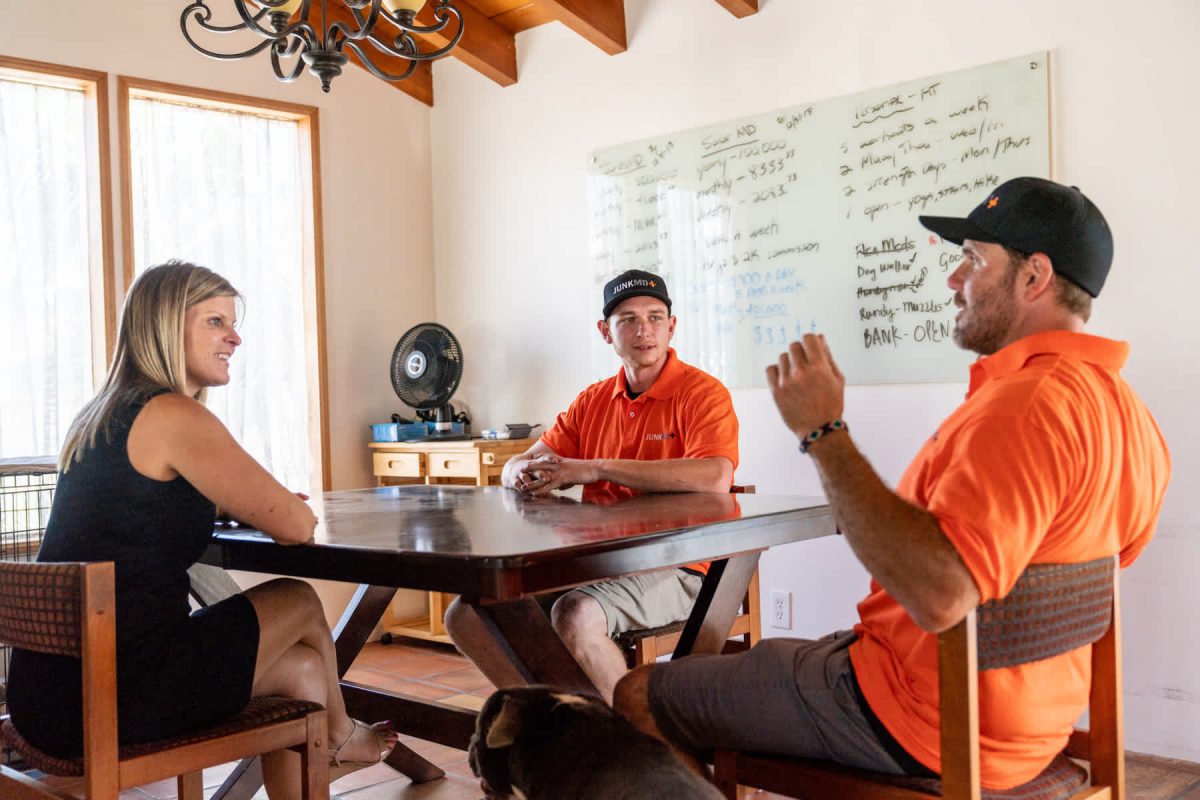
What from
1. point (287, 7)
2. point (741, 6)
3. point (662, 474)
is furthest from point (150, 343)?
point (741, 6)

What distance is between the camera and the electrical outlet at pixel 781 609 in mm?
4055

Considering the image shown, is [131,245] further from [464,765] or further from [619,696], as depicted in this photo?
[619,696]

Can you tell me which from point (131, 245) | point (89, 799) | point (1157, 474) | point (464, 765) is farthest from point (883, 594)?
point (131, 245)

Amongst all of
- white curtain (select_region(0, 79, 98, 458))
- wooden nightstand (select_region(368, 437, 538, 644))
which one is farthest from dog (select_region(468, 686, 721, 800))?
white curtain (select_region(0, 79, 98, 458))

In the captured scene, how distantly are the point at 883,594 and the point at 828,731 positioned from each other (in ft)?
0.70

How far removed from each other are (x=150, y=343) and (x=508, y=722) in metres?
1.06

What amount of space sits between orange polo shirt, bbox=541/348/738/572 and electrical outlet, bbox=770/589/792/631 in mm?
1126

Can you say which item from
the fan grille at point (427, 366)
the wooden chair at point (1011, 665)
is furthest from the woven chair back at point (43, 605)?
the fan grille at point (427, 366)

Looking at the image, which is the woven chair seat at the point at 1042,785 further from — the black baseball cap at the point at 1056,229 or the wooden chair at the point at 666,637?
the wooden chair at the point at 666,637

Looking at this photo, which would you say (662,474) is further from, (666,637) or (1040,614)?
(1040,614)

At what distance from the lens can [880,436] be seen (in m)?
3.77

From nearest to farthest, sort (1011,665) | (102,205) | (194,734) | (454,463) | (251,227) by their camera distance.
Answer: (1011,665), (194,734), (102,205), (454,463), (251,227)

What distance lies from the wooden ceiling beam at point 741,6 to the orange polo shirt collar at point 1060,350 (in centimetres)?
279

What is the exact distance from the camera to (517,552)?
1700mm
